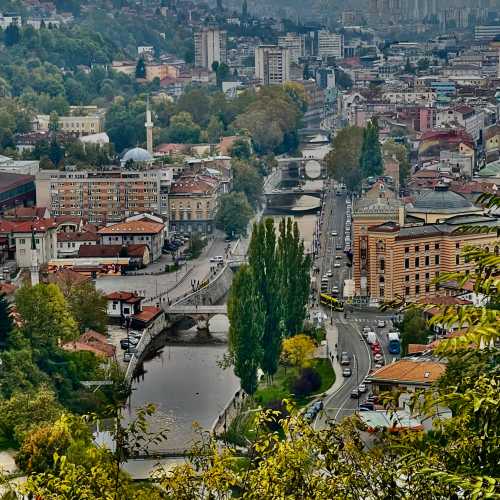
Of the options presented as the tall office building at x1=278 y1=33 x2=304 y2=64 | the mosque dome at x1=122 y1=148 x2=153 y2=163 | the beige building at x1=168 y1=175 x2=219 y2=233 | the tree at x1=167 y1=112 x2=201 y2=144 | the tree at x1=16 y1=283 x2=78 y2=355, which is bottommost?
the tall office building at x1=278 y1=33 x2=304 y2=64

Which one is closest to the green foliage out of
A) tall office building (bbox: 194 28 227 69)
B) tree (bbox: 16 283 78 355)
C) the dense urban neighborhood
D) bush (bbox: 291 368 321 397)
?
the dense urban neighborhood

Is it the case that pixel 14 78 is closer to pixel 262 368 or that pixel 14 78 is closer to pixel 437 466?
pixel 262 368

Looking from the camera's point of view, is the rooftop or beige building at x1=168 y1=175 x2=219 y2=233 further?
beige building at x1=168 y1=175 x2=219 y2=233

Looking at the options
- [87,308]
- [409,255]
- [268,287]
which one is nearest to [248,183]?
[409,255]

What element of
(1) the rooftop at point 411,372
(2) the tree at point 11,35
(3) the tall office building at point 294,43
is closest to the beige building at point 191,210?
(1) the rooftop at point 411,372

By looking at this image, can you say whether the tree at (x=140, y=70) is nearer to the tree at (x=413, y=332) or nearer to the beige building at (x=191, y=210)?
the beige building at (x=191, y=210)

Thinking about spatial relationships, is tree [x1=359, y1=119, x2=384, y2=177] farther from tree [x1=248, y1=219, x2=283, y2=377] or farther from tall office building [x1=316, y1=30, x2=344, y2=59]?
tall office building [x1=316, y1=30, x2=344, y2=59]
